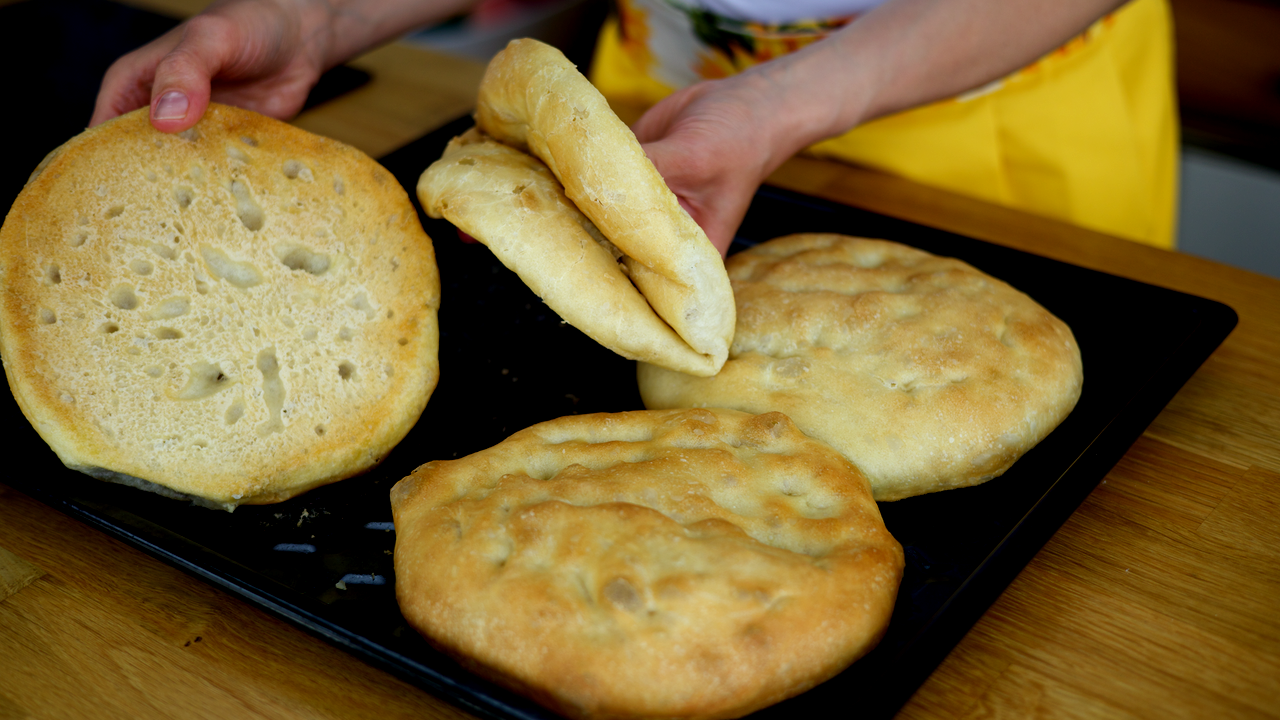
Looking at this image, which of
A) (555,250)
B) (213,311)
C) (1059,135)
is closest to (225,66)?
(213,311)

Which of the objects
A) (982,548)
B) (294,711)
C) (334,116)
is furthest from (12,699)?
(334,116)

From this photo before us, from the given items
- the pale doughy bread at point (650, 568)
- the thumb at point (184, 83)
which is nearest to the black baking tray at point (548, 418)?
the pale doughy bread at point (650, 568)

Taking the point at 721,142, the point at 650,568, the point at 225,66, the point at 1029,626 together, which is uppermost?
the point at 225,66

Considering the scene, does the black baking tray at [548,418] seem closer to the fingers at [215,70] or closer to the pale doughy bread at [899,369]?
the pale doughy bread at [899,369]

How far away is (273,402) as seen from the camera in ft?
2.98

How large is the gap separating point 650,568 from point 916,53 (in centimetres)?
92

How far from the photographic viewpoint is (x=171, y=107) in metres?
0.96

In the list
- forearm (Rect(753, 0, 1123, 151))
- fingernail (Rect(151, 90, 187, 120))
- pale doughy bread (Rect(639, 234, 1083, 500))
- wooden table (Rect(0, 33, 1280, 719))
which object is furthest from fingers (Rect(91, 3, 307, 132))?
forearm (Rect(753, 0, 1123, 151))

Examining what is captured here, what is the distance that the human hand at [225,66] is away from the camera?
0.99 meters

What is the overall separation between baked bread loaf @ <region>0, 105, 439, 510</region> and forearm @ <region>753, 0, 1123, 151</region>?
1.87 ft

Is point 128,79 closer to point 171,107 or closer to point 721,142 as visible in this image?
point 171,107

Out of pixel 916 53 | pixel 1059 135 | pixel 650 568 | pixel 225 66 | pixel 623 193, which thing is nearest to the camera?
pixel 650 568

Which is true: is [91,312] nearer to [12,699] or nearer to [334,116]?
[12,699]

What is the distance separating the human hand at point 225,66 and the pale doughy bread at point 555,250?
0.89 feet
